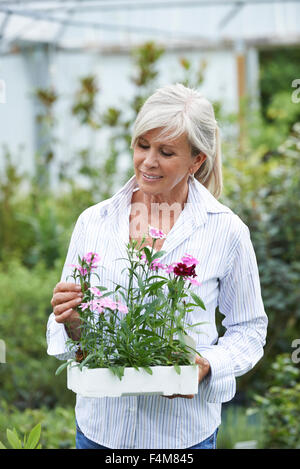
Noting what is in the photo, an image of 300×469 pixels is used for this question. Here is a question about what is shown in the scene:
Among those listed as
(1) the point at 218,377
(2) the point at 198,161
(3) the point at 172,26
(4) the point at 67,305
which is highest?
(3) the point at 172,26

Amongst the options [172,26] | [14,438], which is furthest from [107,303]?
[172,26]

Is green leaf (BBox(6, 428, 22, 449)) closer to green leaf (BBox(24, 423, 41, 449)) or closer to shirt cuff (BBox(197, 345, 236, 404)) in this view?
green leaf (BBox(24, 423, 41, 449))

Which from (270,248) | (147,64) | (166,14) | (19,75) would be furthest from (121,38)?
(270,248)

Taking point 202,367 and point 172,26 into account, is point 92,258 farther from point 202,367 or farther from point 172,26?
point 172,26

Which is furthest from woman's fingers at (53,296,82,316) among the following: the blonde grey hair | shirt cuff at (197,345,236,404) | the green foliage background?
the green foliage background

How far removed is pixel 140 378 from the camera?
1.52 metres

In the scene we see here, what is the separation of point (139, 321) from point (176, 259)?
0.23 meters

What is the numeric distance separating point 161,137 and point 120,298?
0.44 meters

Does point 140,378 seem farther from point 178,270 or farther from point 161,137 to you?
point 161,137

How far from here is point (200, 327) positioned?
1.72m

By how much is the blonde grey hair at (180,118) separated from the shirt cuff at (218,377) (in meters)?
0.55

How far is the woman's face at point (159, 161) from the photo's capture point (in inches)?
67.2

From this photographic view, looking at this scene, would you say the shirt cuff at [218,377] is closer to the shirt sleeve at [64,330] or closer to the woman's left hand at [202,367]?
the woman's left hand at [202,367]

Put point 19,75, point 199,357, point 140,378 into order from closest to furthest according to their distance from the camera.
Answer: point 140,378, point 199,357, point 19,75
